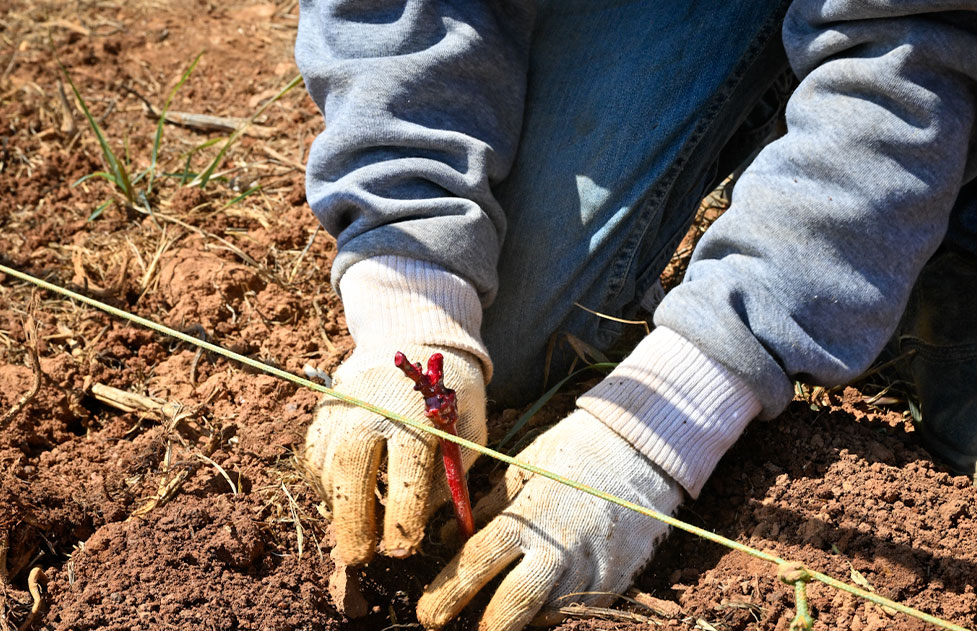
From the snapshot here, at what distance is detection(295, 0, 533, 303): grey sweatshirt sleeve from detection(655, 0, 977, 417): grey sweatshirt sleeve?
0.44m

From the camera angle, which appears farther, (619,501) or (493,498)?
(493,498)

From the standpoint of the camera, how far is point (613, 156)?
6.18ft

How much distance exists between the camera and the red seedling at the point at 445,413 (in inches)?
47.2

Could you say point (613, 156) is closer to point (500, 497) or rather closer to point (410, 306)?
point (410, 306)

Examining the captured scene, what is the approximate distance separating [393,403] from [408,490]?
0.47 feet

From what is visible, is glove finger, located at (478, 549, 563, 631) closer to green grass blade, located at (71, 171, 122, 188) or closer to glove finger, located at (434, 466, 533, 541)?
glove finger, located at (434, 466, 533, 541)

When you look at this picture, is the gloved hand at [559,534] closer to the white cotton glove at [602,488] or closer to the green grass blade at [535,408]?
the white cotton glove at [602,488]

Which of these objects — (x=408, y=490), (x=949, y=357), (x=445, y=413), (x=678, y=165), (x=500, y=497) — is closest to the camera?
(x=445, y=413)

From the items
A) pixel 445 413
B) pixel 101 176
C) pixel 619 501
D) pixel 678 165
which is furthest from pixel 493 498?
pixel 101 176

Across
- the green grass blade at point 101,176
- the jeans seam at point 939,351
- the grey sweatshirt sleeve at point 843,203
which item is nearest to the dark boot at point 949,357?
the jeans seam at point 939,351

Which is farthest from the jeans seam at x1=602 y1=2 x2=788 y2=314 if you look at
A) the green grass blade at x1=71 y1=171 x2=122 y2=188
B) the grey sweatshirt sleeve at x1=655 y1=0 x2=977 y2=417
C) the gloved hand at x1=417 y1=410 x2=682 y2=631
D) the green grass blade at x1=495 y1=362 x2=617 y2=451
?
the green grass blade at x1=71 y1=171 x2=122 y2=188

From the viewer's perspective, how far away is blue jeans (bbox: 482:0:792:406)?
1855 mm

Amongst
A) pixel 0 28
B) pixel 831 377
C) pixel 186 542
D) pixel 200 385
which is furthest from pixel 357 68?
pixel 0 28

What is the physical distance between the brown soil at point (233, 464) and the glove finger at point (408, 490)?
0.17 m
